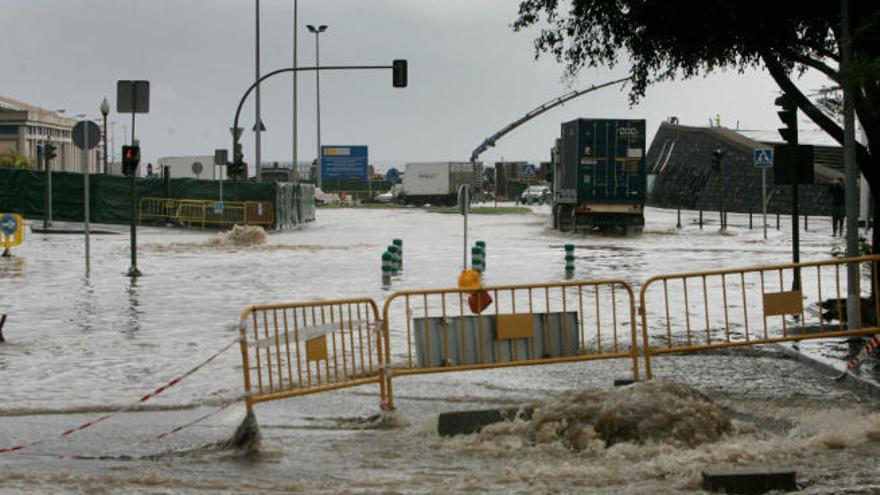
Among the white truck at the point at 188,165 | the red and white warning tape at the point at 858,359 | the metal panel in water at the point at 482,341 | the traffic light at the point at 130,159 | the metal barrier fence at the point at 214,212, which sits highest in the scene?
the white truck at the point at 188,165

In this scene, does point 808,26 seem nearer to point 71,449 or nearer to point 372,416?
point 372,416

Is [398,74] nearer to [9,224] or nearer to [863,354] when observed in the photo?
[9,224]

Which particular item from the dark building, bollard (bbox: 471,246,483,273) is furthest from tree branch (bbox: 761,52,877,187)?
the dark building

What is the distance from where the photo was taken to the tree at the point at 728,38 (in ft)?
48.7

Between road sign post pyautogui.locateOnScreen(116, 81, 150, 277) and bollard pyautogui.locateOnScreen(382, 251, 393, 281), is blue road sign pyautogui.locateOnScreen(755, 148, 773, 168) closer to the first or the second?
bollard pyautogui.locateOnScreen(382, 251, 393, 281)

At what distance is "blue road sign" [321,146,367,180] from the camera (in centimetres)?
11600

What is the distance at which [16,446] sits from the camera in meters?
8.34

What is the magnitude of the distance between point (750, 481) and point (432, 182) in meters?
85.6

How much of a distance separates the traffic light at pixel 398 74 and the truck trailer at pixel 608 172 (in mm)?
6711

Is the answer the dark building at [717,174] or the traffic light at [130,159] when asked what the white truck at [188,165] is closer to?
the dark building at [717,174]

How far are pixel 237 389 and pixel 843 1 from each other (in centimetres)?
744

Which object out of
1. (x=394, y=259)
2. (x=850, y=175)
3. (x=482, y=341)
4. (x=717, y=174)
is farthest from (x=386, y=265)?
(x=717, y=174)

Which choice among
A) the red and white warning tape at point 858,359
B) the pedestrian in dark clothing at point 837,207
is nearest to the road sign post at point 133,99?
the red and white warning tape at point 858,359

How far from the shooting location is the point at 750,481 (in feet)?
22.3
